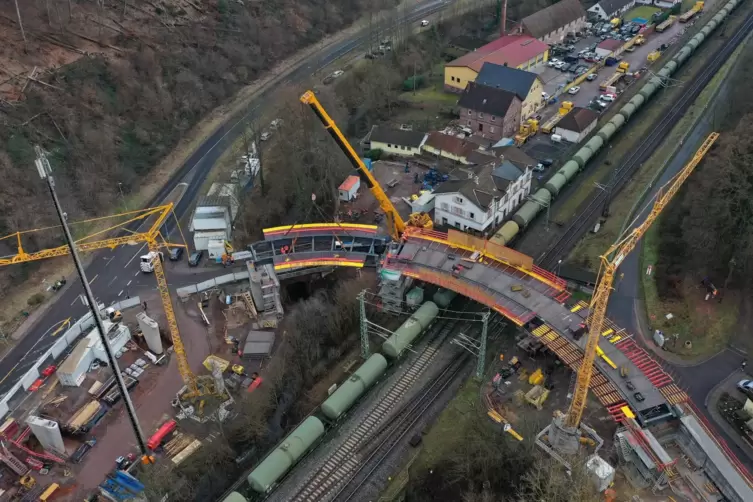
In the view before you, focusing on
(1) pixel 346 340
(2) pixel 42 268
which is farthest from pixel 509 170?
(2) pixel 42 268

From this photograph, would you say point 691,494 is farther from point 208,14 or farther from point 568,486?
point 208,14

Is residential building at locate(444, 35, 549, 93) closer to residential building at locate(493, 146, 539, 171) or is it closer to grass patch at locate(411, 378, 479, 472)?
residential building at locate(493, 146, 539, 171)

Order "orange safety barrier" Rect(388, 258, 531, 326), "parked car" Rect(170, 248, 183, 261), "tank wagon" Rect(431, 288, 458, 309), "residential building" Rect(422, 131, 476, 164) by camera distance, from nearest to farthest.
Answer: "orange safety barrier" Rect(388, 258, 531, 326) < "tank wagon" Rect(431, 288, 458, 309) < "parked car" Rect(170, 248, 183, 261) < "residential building" Rect(422, 131, 476, 164)

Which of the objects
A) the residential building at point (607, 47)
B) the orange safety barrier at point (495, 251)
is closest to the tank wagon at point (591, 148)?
the orange safety barrier at point (495, 251)

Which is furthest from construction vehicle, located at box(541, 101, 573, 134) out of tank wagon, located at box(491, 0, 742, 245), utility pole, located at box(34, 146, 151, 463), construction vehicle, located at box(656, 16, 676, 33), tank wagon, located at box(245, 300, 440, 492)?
utility pole, located at box(34, 146, 151, 463)

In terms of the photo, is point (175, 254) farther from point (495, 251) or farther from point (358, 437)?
point (495, 251)
